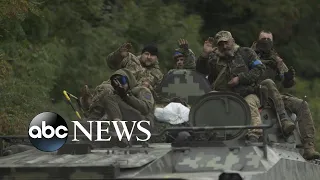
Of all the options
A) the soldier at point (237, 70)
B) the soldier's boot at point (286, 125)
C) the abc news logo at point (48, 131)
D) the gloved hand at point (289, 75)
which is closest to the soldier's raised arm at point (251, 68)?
the soldier at point (237, 70)

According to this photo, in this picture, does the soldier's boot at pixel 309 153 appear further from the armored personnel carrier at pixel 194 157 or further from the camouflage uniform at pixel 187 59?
the camouflage uniform at pixel 187 59

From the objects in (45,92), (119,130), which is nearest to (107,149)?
(119,130)

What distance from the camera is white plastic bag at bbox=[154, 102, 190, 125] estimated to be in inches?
671

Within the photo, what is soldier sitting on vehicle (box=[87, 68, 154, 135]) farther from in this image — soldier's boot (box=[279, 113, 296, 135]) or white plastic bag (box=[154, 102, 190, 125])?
soldier's boot (box=[279, 113, 296, 135])

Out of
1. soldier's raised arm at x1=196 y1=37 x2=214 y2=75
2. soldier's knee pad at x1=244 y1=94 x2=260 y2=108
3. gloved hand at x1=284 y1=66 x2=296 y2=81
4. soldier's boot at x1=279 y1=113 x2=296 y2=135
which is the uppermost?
soldier's raised arm at x1=196 y1=37 x2=214 y2=75

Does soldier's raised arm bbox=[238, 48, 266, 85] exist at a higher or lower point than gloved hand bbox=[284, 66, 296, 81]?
lower

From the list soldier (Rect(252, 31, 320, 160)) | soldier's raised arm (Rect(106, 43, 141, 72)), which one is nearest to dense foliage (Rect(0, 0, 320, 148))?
soldier's raised arm (Rect(106, 43, 141, 72))

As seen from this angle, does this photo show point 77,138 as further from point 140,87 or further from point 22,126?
point 22,126

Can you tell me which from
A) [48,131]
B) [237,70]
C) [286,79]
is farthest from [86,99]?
[48,131]

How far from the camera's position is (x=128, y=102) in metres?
A: 16.6

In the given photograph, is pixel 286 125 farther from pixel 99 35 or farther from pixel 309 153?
pixel 99 35

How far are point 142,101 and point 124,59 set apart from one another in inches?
81.7

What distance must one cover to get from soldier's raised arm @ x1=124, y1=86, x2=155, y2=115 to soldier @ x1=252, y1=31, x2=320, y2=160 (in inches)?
79.1

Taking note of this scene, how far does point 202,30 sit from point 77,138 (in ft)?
64.2
